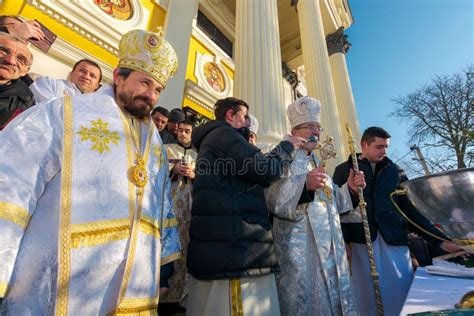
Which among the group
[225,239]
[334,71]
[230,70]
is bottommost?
[225,239]

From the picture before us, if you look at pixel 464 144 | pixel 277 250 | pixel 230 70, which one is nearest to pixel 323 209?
pixel 277 250

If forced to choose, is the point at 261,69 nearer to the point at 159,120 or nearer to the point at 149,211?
the point at 159,120

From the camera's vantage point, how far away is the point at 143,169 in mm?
1165

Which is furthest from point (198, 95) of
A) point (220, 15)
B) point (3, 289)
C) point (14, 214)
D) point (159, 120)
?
point (3, 289)

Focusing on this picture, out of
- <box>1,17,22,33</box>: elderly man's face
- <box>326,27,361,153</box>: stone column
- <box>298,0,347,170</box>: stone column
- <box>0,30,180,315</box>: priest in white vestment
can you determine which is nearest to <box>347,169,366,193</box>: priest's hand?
<box>0,30,180,315</box>: priest in white vestment

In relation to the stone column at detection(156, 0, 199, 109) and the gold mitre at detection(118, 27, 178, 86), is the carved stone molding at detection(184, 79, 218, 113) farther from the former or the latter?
the gold mitre at detection(118, 27, 178, 86)

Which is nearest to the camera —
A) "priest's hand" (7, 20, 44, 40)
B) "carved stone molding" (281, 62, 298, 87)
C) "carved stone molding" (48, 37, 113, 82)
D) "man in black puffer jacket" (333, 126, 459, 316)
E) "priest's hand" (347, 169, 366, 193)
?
"priest's hand" (7, 20, 44, 40)

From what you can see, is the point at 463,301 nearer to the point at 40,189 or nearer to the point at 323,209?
the point at 323,209

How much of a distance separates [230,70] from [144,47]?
321 inches

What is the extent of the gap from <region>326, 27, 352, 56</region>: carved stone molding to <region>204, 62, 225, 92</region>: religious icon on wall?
674 cm

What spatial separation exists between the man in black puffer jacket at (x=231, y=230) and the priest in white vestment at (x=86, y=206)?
0.64ft

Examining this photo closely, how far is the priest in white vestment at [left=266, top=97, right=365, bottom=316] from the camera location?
168cm

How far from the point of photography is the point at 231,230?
1.37 meters

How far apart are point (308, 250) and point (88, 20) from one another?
208 inches
